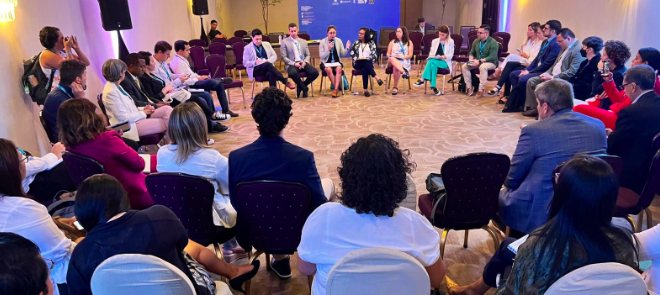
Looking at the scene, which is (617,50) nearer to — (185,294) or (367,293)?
(367,293)

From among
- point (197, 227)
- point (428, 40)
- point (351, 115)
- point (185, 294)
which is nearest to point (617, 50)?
point (351, 115)

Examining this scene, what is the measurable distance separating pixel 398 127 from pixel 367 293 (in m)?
5.02

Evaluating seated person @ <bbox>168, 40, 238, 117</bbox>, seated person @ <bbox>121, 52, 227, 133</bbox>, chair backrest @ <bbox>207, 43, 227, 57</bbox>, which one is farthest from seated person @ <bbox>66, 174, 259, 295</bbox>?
chair backrest @ <bbox>207, 43, 227, 57</bbox>

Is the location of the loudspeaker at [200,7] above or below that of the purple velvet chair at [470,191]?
above

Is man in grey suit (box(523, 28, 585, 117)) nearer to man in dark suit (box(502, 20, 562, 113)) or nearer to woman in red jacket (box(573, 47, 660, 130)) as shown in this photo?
man in dark suit (box(502, 20, 562, 113))

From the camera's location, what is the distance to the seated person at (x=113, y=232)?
1.65 metres

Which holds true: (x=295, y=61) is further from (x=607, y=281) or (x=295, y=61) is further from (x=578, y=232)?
(x=607, y=281)

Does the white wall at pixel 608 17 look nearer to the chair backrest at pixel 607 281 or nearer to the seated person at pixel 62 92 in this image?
the chair backrest at pixel 607 281

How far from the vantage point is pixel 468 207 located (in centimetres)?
266

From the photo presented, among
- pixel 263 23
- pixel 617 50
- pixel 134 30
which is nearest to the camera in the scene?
pixel 617 50

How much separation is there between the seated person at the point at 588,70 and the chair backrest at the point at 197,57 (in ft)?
22.8

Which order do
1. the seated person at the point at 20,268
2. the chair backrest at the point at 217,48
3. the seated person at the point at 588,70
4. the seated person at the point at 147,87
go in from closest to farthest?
the seated person at the point at 20,268 < the seated person at the point at 147,87 < the seated person at the point at 588,70 < the chair backrest at the point at 217,48

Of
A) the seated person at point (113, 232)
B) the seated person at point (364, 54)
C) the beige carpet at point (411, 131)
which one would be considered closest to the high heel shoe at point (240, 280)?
the beige carpet at point (411, 131)

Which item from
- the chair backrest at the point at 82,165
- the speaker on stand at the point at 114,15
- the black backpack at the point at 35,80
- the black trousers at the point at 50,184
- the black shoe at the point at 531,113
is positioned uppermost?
the speaker on stand at the point at 114,15
